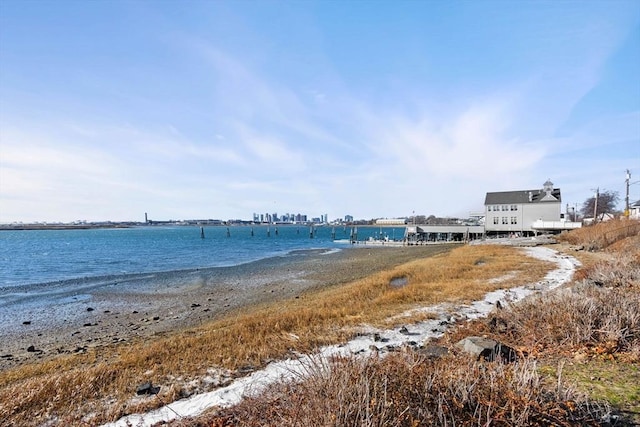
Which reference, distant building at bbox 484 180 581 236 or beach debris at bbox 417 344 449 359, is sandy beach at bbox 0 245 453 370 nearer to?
beach debris at bbox 417 344 449 359

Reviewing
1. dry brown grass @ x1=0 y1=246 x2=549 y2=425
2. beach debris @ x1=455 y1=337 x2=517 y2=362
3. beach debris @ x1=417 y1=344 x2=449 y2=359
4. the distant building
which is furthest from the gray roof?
beach debris @ x1=417 y1=344 x2=449 y2=359

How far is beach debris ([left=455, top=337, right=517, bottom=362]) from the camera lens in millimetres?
5457

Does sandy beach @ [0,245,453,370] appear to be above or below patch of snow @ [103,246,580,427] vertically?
below

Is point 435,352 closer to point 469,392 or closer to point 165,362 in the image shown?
point 469,392

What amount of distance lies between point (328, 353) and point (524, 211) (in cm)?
5883

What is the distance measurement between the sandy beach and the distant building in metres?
38.5

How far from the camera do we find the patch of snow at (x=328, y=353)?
484cm

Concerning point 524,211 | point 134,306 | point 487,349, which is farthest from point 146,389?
point 524,211

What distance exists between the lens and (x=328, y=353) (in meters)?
7.00

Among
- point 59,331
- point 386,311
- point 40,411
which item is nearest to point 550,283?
point 386,311

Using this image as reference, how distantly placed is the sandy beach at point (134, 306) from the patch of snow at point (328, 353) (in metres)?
8.09

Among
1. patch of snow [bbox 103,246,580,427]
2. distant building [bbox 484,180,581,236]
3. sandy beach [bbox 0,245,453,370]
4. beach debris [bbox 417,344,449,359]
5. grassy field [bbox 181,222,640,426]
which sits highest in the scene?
distant building [bbox 484,180,581,236]

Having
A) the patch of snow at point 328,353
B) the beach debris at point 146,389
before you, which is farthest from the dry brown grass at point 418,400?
the beach debris at point 146,389

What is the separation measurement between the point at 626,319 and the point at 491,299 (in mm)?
5514
